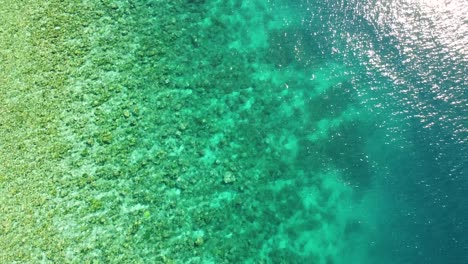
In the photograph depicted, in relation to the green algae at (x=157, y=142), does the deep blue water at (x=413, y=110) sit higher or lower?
higher

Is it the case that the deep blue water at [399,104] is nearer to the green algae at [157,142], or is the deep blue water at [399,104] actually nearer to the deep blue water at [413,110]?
the deep blue water at [413,110]

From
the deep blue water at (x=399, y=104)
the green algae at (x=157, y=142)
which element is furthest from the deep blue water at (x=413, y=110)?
the green algae at (x=157, y=142)

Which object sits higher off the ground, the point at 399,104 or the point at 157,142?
the point at 399,104

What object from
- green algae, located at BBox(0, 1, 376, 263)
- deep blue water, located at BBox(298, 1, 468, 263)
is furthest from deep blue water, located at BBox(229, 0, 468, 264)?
green algae, located at BBox(0, 1, 376, 263)

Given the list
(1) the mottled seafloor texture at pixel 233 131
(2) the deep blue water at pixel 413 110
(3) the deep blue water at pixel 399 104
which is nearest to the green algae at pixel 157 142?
(1) the mottled seafloor texture at pixel 233 131

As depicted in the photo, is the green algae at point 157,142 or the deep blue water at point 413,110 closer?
the green algae at point 157,142

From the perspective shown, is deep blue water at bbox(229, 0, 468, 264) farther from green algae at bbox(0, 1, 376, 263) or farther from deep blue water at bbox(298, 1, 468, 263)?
green algae at bbox(0, 1, 376, 263)

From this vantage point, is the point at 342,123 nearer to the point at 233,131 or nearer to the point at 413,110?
the point at 413,110

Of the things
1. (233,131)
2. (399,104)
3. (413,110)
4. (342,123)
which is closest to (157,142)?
(233,131)

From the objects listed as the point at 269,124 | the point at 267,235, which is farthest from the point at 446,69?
the point at 267,235
